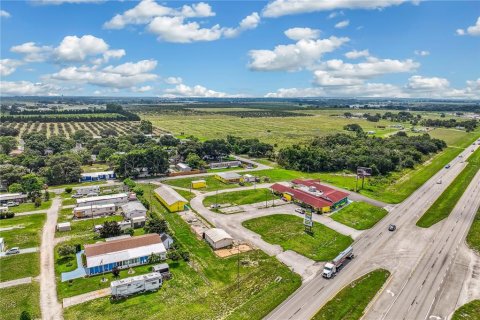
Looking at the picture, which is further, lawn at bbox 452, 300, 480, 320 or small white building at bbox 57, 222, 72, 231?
small white building at bbox 57, 222, 72, 231

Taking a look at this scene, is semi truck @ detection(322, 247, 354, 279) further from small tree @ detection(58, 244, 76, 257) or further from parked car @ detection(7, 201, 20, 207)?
parked car @ detection(7, 201, 20, 207)

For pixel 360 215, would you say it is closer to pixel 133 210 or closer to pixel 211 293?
pixel 211 293

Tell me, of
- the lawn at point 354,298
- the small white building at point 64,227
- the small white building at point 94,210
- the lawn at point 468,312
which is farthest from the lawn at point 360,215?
the small white building at point 64,227

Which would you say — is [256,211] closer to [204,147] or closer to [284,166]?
[284,166]

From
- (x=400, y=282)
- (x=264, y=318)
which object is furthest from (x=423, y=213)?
(x=264, y=318)

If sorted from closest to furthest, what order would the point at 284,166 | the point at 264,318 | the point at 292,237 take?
the point at 264,318
the point at 292,237
the point at 284,166

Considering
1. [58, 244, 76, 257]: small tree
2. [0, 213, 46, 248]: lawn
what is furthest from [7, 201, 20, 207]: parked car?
[58, 244, 76, 257]: small tree

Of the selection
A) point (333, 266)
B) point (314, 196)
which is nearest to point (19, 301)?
point (333, 266)
